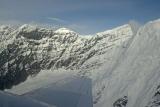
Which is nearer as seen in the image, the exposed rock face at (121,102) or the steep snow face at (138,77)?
the steep snow face at (138,77)

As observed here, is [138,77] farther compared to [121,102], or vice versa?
[138,77]

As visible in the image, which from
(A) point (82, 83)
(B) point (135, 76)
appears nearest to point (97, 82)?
(A) point (82, 83)

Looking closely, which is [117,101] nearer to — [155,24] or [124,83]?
[124,83]

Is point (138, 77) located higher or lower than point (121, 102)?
higher

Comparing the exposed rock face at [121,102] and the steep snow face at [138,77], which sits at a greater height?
the steep snow face at [138,77]

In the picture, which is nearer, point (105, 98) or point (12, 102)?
point (12, 102)

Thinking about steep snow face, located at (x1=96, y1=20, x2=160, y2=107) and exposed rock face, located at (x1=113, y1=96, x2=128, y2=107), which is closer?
steep snow face, located at (x1=96, y1=20, x2=160, y2=107)

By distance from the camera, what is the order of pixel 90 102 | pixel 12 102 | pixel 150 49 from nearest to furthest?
pixel 12 102 → pixel 90 102 → pixel 150 49

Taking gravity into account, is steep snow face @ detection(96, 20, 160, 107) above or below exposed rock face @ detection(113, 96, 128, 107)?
above
